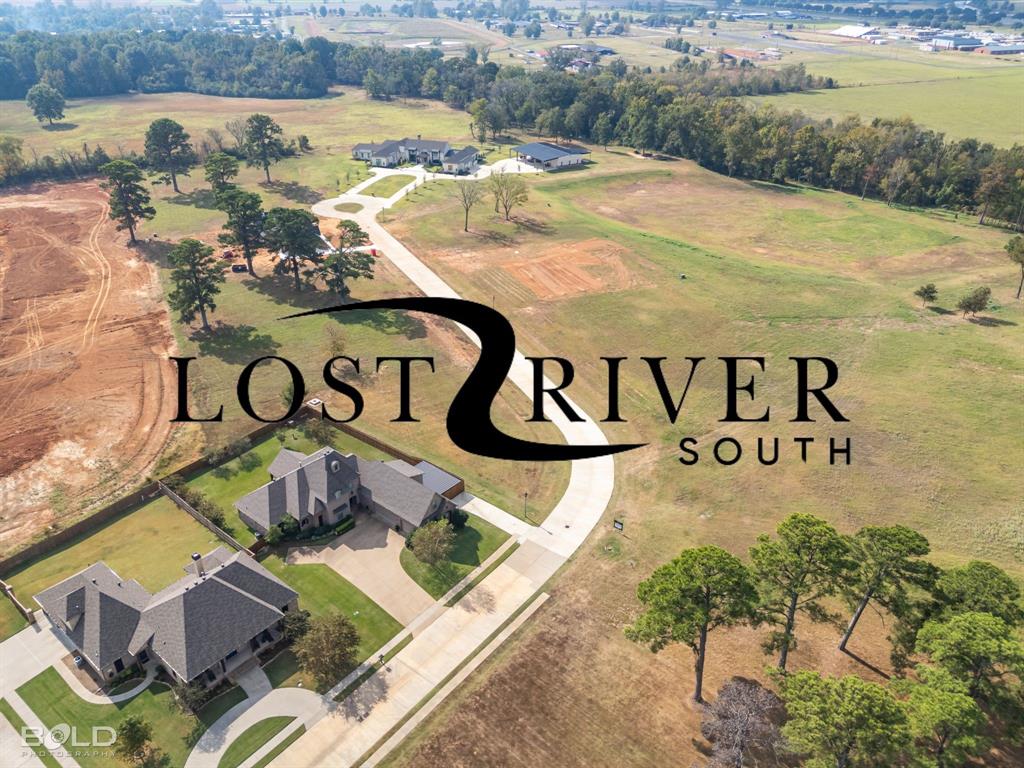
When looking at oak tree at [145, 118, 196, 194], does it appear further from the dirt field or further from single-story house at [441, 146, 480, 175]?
single-story house at [441, 146, 480, 175]

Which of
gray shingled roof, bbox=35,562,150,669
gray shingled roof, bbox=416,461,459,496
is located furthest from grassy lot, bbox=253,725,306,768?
gray shingled roof, bbox=416,461,459,496

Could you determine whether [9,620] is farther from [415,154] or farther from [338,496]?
[415,154]

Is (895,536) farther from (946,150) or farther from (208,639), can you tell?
(946,150)

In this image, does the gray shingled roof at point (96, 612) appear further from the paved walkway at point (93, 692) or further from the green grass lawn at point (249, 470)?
the green grass lawn at point (249, 470)

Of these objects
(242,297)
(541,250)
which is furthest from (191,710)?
(541,250)

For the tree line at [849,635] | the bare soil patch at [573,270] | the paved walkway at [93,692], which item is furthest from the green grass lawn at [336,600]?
the bare soil patch at [573,270]

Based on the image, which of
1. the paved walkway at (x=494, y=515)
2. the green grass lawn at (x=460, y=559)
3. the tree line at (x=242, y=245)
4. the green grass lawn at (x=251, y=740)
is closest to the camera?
the green grass lawn at (x=251, y=740)

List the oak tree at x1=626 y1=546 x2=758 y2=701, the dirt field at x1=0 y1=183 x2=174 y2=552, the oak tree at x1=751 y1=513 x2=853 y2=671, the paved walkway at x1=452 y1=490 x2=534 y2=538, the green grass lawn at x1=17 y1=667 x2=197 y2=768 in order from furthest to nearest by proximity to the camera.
→ the dirt field at x1=0 y1=183 x2=174 y2=552
the paved walkway at x1=452 y1=490 x2=534 y2=538
the green grass lawn at x1=17 y1=667 x2=197 y2=768
the oak tree at x1=751 y1=513 x2=853 y2=671
the oak tree at x1=626 y1=546 x2=758 y2=701
